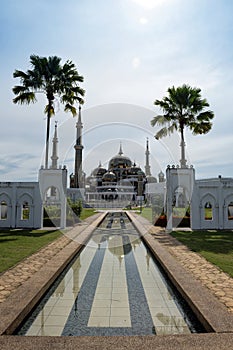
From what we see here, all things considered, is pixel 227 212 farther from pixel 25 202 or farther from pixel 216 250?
Result: pixel 25 202

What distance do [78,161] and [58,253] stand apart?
145 ft

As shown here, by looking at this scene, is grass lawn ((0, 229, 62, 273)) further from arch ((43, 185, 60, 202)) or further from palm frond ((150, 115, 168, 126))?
palm frond ((150, 115, 168, 126))

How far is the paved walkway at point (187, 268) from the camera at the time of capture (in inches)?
197

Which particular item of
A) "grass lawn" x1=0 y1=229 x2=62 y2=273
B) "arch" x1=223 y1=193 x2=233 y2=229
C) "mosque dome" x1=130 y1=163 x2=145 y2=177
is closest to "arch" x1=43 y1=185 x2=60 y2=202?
"grass lawn" x1=0 y1=229 x2=62 y2=273

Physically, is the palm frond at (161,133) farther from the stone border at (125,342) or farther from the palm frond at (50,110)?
the stone border at (125,342)

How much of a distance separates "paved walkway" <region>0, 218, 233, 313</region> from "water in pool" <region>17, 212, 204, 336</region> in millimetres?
650

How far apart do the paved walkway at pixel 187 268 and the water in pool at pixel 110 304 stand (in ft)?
2.13

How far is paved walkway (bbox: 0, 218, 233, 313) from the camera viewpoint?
16.4 feet

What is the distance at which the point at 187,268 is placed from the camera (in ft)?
22.2

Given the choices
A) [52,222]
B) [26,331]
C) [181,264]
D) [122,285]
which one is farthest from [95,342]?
[52,222]

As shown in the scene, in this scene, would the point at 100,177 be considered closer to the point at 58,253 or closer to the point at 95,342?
the point at 58,253

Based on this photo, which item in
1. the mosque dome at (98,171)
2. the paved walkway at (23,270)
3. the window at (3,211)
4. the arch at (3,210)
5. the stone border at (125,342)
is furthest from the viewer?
the mosque dome at (98,171)

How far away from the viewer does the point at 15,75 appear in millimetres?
16719

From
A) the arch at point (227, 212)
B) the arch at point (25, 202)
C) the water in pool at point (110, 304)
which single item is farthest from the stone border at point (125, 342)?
the arch at point (227, 212)
